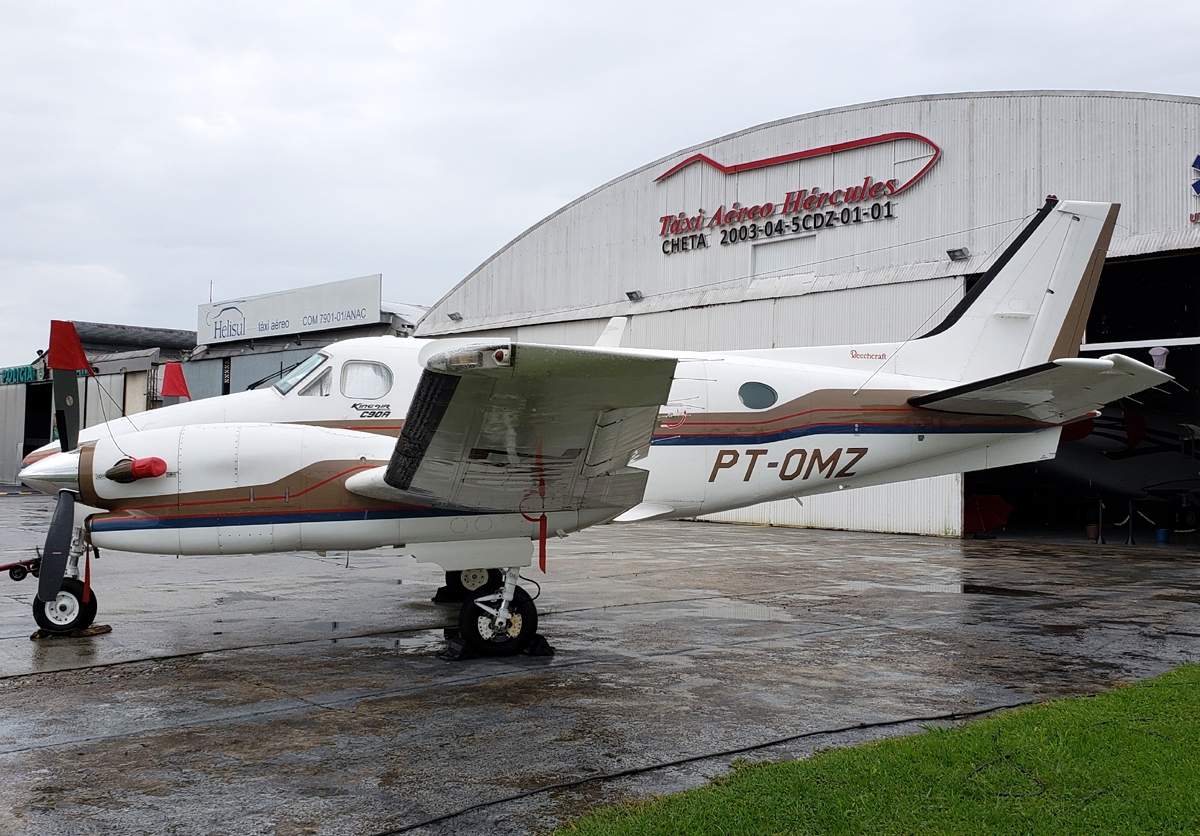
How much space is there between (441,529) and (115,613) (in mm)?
4651

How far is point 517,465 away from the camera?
754 cm

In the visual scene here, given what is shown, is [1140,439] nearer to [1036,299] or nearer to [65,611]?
[1036,299]

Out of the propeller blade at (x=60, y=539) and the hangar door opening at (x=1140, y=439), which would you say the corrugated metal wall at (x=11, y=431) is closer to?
the hangar door opening at (x=1140, y=439)

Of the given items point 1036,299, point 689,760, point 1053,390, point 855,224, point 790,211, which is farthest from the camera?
point 790,211

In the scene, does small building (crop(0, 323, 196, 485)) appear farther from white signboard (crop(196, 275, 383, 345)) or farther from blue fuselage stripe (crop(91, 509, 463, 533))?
blue fuselage stripe (crop(91, 509, 463, 533))

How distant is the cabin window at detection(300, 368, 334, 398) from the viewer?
930 centimetres

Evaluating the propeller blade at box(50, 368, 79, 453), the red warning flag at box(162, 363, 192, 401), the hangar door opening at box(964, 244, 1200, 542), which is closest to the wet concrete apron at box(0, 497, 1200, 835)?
the propeller blade at box(50, 368, 79, 453)

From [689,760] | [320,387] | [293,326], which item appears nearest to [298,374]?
[320,387]

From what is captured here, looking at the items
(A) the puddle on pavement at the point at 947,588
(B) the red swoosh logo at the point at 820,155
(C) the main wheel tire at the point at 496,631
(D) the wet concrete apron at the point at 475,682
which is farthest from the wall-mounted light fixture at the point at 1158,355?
(C) the main wheel tire at the point at 496,631

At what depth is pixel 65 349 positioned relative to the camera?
8539 mm

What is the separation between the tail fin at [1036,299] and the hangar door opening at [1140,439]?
12776 millimetres

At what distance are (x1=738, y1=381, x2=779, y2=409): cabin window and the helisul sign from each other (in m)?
15.4

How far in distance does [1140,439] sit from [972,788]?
937 inches

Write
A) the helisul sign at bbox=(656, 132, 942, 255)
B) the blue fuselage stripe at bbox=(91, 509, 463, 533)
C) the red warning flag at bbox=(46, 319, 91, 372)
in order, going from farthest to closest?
the helisul sign at bbox=(656, 132, 942, 255)
the red warning flag at bbox=(46, 319, 91, 372)
the blue fuselage stripe at bbox=(91, 509, 463, 533)
